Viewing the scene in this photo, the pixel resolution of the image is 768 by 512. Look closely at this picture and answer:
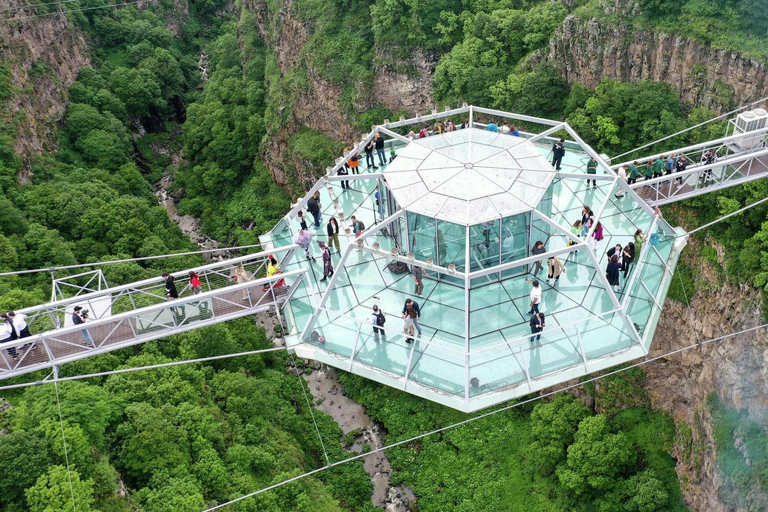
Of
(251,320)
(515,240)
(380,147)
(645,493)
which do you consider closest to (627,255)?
(515,240)

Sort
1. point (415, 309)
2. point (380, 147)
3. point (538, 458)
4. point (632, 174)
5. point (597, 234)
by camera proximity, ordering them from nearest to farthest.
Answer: point (415, 309)
point (597, 234)
point (632, 174)
point (380, 147)
point (538, 458)

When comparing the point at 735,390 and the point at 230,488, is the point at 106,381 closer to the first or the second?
the point at 230,488

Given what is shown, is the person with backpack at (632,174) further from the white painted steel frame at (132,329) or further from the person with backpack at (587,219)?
the white painted steel frame at (132,329)

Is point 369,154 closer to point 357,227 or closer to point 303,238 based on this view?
point 357,227

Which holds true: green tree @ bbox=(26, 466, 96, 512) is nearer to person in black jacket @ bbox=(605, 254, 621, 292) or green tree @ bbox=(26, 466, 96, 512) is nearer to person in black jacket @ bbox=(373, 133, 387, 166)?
person in black jacket @ bbox=(373, 133, 387, 166)

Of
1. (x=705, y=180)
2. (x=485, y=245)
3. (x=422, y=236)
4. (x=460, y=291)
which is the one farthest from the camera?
(x=705, y=180)
